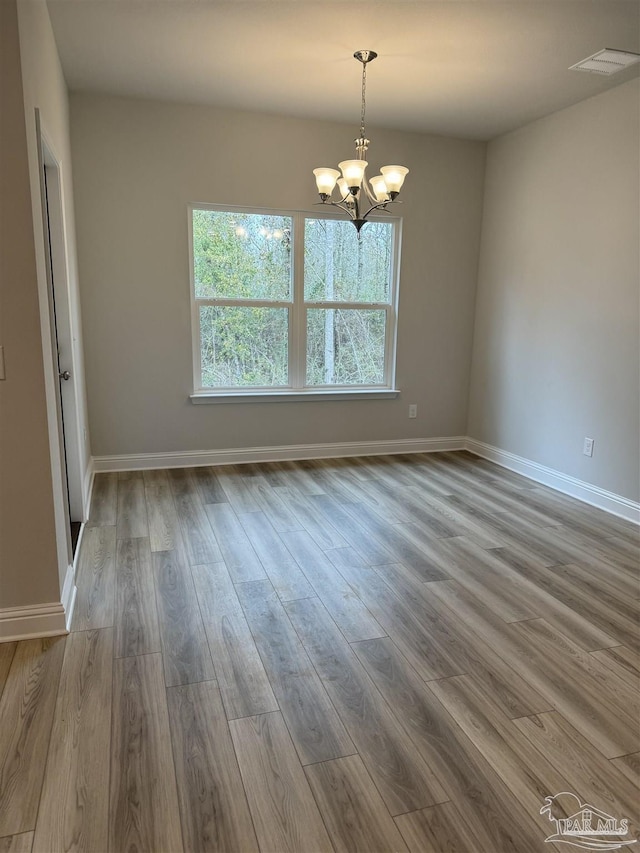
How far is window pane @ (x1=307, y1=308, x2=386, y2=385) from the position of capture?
15.6 ft

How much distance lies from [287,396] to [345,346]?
0.69 metres

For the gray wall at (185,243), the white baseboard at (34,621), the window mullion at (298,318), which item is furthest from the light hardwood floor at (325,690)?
the window mullion at (298,318)

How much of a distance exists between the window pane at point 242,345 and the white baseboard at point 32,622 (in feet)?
8.45

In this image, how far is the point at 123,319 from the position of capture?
13.9 feet

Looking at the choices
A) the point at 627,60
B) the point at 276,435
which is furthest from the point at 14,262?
the point at 627,60

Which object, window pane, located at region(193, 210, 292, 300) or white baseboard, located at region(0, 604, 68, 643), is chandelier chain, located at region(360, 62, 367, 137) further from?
white baseboard, located at region(0, 604, 68, 643)

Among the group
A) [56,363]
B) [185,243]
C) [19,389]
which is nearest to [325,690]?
[19,389]

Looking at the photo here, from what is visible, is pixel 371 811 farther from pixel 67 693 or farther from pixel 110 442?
pixel 110 442

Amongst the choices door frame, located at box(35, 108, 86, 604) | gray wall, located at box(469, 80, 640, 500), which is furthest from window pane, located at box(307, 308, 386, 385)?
door frame, located at box(35, 108, 86, 604)

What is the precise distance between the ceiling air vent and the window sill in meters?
2.67

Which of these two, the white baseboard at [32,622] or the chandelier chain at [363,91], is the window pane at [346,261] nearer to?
the chandelier chain at [363,91]

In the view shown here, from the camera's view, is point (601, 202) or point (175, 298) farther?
point (175, 298)

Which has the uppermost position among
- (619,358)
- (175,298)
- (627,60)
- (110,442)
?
(627,60)

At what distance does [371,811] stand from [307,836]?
7.3 inches
